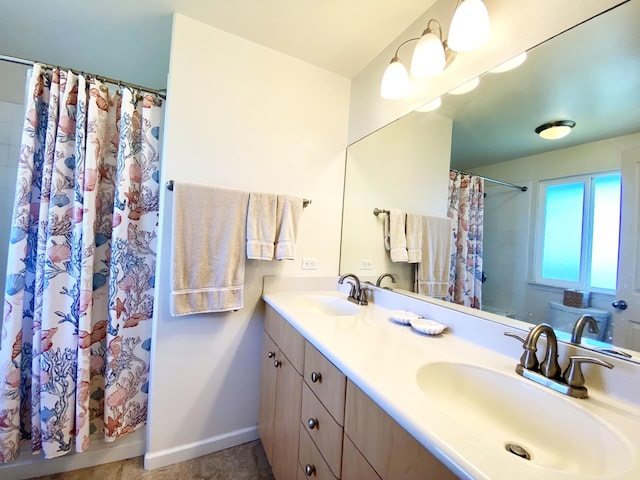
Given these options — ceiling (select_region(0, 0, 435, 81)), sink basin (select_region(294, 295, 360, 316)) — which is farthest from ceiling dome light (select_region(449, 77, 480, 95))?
sink basin (select_region(294, 295, 360, 316))

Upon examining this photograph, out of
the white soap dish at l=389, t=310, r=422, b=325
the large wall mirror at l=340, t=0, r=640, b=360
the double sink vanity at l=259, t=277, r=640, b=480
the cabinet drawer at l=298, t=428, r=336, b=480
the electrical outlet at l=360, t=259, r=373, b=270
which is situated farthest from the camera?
the electrical outlet at l=360, t=259, r=373, b=270

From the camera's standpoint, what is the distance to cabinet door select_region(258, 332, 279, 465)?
135 centimetres

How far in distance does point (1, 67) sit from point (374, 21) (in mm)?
2279

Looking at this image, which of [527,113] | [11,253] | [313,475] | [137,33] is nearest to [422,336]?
[313,475]

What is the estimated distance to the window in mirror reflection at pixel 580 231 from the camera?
789mm

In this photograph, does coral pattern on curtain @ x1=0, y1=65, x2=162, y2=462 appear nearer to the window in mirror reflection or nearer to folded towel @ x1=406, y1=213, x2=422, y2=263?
folded towel @ x1=406, y1=213, x2=422, y2=263

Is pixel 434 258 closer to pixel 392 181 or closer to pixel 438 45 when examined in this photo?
pixel 392 181

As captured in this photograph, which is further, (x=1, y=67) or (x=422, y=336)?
(x=1, y=67)

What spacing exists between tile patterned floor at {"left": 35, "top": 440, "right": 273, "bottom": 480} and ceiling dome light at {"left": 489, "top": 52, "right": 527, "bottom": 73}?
6.97 feet

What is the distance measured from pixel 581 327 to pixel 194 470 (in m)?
1.82

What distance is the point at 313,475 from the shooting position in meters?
0.93

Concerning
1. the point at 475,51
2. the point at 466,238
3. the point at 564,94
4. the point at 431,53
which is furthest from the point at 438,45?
the point at 466,238

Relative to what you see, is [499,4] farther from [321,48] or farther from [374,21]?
[321,48]

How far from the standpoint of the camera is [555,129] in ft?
3.09
